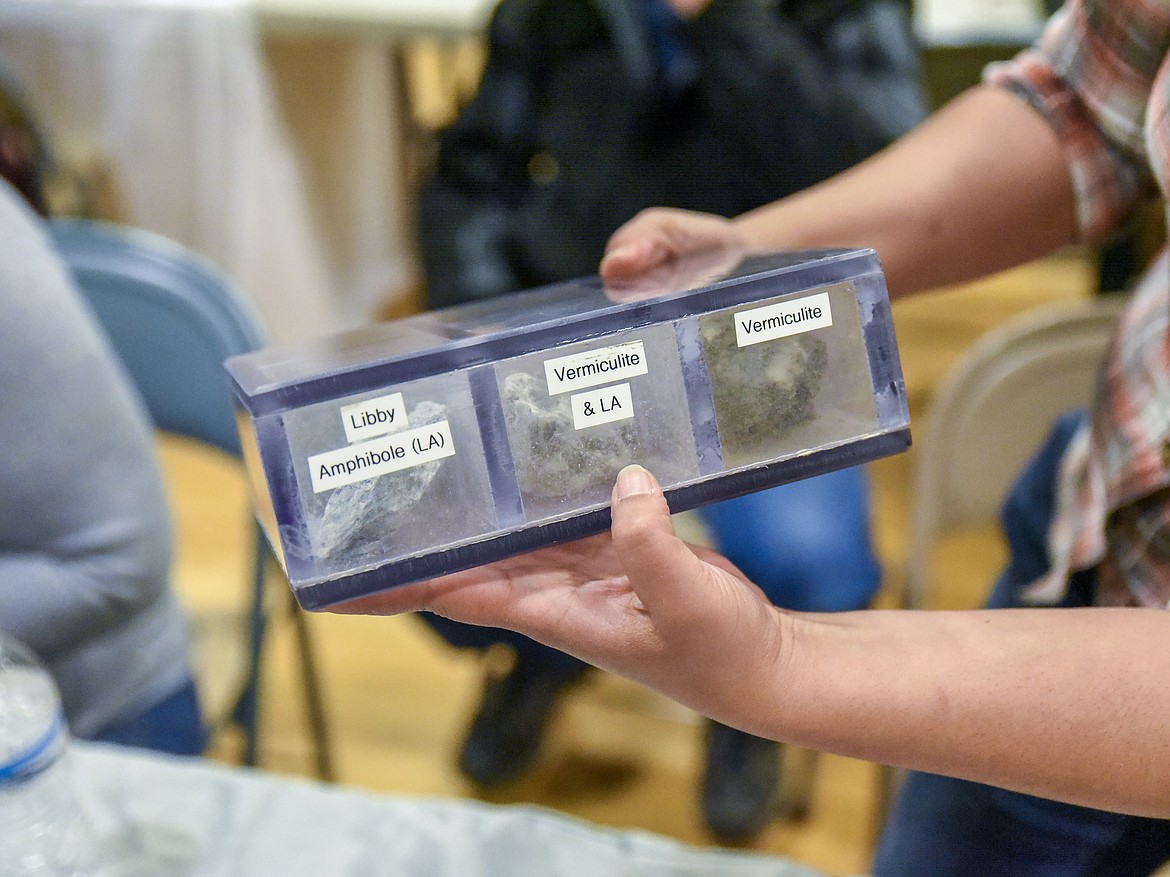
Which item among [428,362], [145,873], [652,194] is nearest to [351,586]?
[428,362]

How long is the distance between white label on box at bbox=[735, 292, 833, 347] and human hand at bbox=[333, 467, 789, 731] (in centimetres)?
9

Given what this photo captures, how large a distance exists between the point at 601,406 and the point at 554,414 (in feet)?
0.08

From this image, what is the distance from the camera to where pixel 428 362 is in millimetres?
474

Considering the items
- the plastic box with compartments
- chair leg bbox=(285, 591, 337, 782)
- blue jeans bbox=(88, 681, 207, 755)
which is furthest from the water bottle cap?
chair leg bbox=(285, 591, 337, 782)

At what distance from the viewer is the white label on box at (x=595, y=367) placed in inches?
19.1

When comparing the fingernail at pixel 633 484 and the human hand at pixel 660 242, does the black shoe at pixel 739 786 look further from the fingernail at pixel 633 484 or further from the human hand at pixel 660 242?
the fingernail at pixel 633 484

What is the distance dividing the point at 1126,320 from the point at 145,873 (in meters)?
0.77

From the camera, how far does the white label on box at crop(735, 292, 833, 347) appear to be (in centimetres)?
51

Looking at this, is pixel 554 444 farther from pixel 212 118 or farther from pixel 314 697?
pixel 212 118

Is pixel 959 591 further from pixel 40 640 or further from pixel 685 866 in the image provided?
pixel 40 640

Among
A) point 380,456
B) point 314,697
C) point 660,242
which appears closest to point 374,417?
point 380,456

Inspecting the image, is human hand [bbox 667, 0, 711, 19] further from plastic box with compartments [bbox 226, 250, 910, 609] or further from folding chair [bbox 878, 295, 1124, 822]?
plastic box with compartments [bbox 226, 250, 910, 609]

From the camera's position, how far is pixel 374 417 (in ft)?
1.53

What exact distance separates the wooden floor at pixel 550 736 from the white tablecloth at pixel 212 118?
2.12 ft
